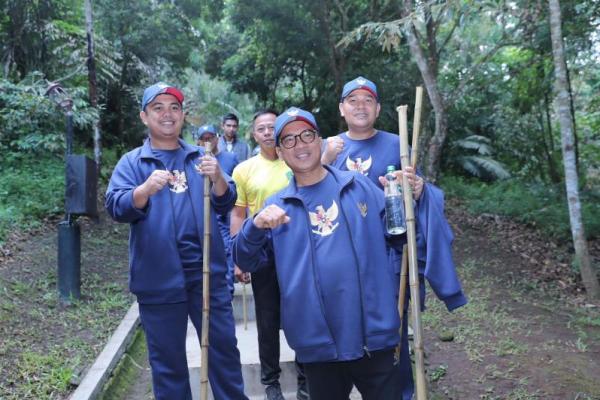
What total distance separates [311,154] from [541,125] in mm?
12319

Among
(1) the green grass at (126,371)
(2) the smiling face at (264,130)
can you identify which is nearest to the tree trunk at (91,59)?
(1) the green grass at (126,371)

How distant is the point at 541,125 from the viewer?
13.3m

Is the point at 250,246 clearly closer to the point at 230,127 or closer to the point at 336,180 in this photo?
the point at 336,180

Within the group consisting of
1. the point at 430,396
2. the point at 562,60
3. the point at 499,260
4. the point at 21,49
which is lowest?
the point at 430,396

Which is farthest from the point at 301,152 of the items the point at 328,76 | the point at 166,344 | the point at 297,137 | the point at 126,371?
the point at 328,76

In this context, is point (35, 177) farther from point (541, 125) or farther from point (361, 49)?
point (541, 125)

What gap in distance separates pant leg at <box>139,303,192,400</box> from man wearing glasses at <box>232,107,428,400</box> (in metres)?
0.89

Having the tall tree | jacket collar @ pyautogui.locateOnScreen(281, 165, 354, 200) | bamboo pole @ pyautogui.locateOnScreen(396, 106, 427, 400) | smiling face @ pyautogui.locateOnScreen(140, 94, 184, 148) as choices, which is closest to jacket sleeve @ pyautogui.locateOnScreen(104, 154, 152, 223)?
smiling face @ pyautogui.locateOnScreen(140, 94, 184, 148)

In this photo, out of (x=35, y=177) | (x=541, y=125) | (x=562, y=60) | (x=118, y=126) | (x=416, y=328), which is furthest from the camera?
(x=118, y=126)

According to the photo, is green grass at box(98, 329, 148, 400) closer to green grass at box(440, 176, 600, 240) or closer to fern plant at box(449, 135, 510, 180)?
green grass at box(440, 176, 600, 240)

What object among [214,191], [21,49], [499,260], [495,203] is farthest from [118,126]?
[214,191]

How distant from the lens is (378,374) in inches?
97.3

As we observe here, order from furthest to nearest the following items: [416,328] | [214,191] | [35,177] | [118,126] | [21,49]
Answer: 1. [118,126]
2. [21,49]
3. [35,177]
4. [214,191]
5. [416,328]

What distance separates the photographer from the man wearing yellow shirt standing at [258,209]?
391 centimetres
